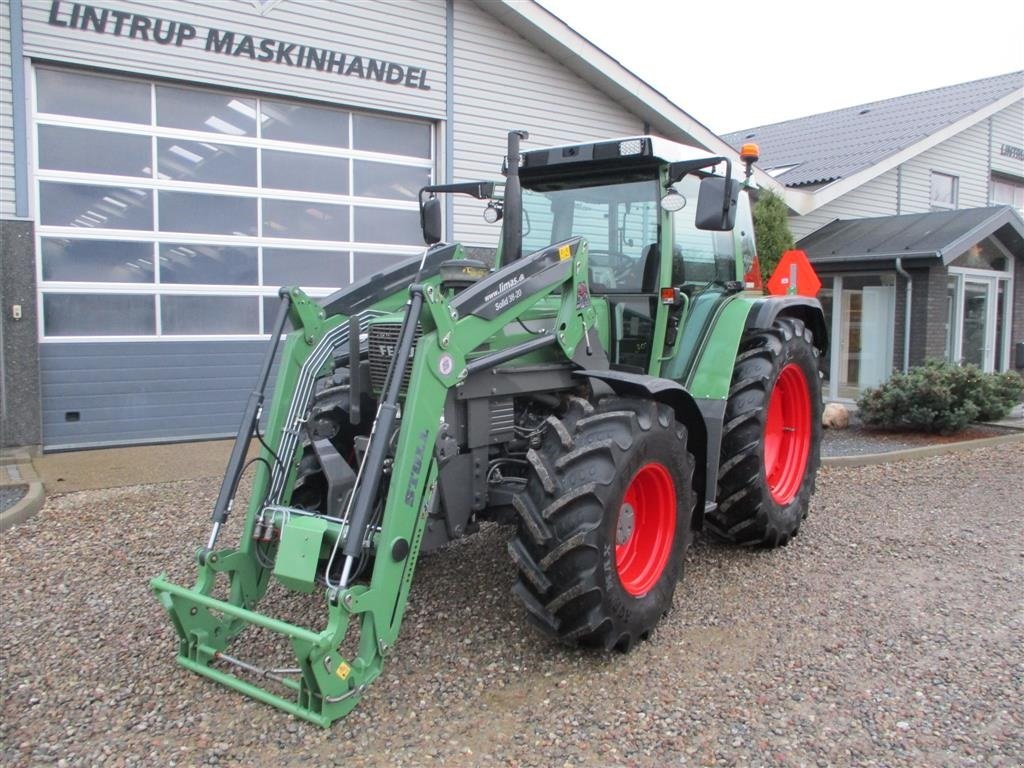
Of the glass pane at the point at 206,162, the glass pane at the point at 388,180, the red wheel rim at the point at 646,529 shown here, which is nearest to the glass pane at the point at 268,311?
the glass pane at the point at 206,162

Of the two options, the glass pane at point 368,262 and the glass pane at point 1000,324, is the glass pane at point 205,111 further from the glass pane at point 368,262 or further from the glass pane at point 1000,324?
the glass pane at point 1000,324

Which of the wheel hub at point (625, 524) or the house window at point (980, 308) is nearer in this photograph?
the wheel hub at point (625, 524)

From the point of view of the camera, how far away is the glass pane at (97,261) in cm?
807

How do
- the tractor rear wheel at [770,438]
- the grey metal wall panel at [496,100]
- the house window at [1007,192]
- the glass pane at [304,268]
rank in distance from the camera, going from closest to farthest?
1. the tractor rear wheel at [770,438]
2. the glass pane at [304,268]
3. the grey metal wall panel at [496,100]
4. the house window at [1007,192]

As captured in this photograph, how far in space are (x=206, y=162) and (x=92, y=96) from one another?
1.18m

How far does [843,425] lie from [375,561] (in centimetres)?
876

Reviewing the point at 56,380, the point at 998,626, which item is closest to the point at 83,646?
the point at 998,626

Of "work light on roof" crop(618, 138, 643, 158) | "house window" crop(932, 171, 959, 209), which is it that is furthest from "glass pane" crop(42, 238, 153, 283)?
"house window" crop(932, 171, 959, 209)

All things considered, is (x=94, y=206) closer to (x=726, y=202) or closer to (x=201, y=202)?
(x=201, y=202)

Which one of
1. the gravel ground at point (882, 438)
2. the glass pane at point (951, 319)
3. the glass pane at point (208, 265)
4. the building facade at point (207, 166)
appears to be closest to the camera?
the building facade at point (207, 166)

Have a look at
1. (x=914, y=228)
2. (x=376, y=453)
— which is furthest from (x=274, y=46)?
(x=914, y=228)

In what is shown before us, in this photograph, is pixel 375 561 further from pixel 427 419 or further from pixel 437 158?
pixel 437 158

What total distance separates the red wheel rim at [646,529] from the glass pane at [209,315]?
20.4 feet

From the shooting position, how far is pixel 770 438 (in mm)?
5727
